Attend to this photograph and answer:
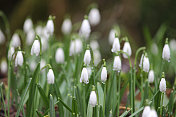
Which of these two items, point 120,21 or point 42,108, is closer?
point 42,108

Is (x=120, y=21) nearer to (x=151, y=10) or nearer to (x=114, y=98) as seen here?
(x=151, y=10)

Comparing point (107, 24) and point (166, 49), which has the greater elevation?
point (107, 24)

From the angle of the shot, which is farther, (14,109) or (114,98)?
(14,109)

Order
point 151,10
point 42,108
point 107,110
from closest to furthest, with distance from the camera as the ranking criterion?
point 107,110 < point 42,108 < point 151,10

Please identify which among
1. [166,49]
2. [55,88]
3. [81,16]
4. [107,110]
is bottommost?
[107,110]

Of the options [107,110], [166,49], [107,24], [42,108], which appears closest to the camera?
[166,49]

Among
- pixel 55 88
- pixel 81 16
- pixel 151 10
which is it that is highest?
pixel 81 16

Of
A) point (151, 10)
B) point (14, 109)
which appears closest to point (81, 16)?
point (151, 10)

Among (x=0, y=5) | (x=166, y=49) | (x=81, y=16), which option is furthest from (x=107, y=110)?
(x=0, y=5)

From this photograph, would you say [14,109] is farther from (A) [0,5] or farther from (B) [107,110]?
(A) [0,5]
